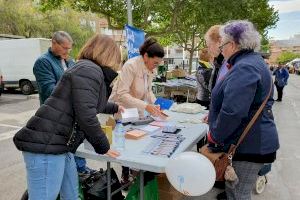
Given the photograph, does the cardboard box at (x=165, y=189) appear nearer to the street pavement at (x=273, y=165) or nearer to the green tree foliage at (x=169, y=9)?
the street pavement at (x=273, y=165)

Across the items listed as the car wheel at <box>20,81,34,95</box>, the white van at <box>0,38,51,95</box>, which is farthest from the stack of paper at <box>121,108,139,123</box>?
the car wheel at <box>20,81,34,95</box>

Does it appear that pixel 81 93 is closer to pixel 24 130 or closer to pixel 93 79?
pixel 93 79

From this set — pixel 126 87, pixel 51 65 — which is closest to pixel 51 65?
pixel 51 65

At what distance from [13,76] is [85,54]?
45.1 ft

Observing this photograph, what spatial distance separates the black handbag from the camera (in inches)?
115

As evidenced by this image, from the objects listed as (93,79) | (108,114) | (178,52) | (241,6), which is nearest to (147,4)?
(241,6)

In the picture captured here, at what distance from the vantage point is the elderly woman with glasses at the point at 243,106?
85.4 inches

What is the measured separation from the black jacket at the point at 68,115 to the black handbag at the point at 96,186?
82 cm

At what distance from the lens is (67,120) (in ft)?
7.16

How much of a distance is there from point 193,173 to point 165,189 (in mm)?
1041

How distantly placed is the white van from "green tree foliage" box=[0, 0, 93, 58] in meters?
8.13

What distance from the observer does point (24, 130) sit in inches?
88.0

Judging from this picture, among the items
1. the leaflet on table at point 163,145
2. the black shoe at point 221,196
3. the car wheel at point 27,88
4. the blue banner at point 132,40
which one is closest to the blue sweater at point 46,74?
the leaflet on table at point 163,145

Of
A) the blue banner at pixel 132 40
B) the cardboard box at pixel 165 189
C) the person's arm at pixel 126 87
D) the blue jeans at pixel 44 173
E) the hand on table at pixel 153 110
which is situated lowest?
Answer: the cardboard box at pixel 165 189
